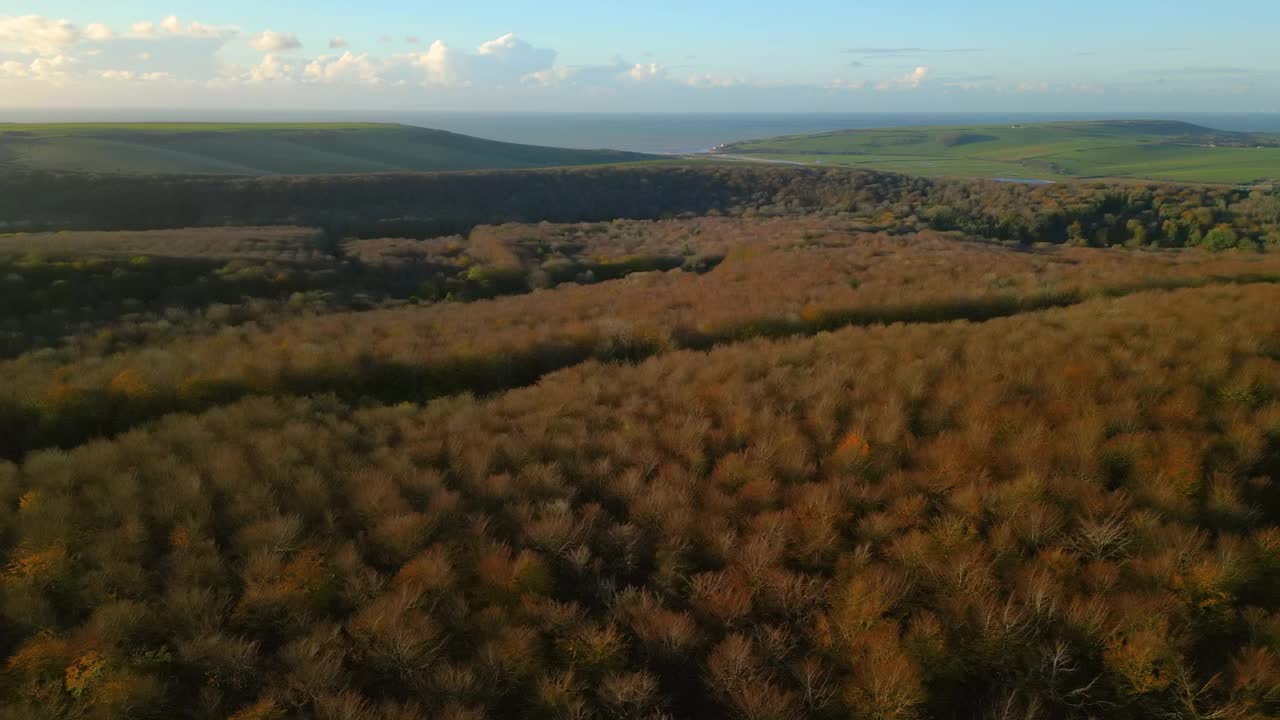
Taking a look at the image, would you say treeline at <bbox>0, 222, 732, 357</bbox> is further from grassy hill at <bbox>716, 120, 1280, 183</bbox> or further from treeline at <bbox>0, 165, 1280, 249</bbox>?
grassy hill at <bbox>716, 120, 1280, 183</bbox>

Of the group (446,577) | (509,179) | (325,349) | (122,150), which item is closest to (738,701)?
(446,577)

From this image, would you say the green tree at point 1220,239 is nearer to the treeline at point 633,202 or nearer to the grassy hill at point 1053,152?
the treeline at point 633,202

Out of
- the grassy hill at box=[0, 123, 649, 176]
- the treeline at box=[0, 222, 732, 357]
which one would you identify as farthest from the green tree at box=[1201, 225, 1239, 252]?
the grassy hill at box=[0, 123, 649, 176]

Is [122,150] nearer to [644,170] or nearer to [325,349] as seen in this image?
[644,170]

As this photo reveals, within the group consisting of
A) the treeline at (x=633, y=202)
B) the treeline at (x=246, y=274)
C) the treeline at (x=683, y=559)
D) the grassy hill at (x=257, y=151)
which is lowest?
the treeline at (x=683, y=559)

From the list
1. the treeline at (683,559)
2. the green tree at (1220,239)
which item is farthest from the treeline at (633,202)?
the treeline at (683,559)

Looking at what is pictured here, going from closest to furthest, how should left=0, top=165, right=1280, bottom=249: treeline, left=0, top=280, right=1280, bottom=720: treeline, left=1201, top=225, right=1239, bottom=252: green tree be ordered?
1. left=0, top=280, right=1280, bottom=720: treeline
2. left=1201, top=225, right=1239, bottom=252: green tree
3. left=0, top=165, right=1280, bottom=249: treeline

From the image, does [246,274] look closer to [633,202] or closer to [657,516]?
[657,516]

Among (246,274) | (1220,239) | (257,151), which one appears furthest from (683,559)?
(257,151)
